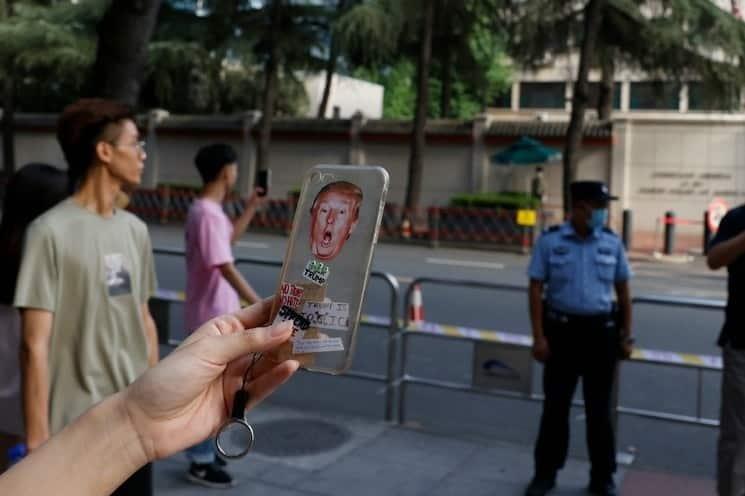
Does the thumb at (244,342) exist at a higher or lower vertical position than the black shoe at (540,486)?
higher

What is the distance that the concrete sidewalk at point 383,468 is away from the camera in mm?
5062

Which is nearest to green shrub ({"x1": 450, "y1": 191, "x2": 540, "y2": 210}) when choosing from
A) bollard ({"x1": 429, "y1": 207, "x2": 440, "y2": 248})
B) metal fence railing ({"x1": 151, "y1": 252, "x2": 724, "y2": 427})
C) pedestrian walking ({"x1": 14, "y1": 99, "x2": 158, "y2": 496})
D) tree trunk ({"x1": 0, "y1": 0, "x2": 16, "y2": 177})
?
bollard ({"x1": 429, "y1": 207, "x2": 440, "y2": 248})

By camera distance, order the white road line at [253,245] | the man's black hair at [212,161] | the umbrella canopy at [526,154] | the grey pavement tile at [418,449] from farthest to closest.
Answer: the umbrella canopy at [526,154]
the white road line at [253,245]
the grey pavement tile at [418,449]
the man's black hair at [212,161]

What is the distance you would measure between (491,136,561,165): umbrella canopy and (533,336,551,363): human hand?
20.5m

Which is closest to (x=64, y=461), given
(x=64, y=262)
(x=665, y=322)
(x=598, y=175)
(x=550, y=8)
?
(x=64, y=262)

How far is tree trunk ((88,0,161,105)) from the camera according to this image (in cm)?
553

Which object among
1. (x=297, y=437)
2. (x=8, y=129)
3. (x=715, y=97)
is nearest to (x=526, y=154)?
(x=715, y=97)

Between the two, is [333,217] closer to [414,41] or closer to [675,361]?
[675,361]

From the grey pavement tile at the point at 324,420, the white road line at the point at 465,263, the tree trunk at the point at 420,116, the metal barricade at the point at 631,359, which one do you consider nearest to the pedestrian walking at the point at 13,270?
the grey pavement tile at the point at 324,420

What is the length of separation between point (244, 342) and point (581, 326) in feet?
11.8

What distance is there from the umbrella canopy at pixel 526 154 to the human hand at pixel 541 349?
2050 centimetres

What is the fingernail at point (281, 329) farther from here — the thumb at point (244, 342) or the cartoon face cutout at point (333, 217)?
the cartoon face cutout at point (333, 217)

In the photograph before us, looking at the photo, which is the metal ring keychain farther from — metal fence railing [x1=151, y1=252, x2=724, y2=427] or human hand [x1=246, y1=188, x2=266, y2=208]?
metal fence railing [x1=151, y1=252, x2=724, y2=427]

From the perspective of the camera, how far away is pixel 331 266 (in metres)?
1.58
